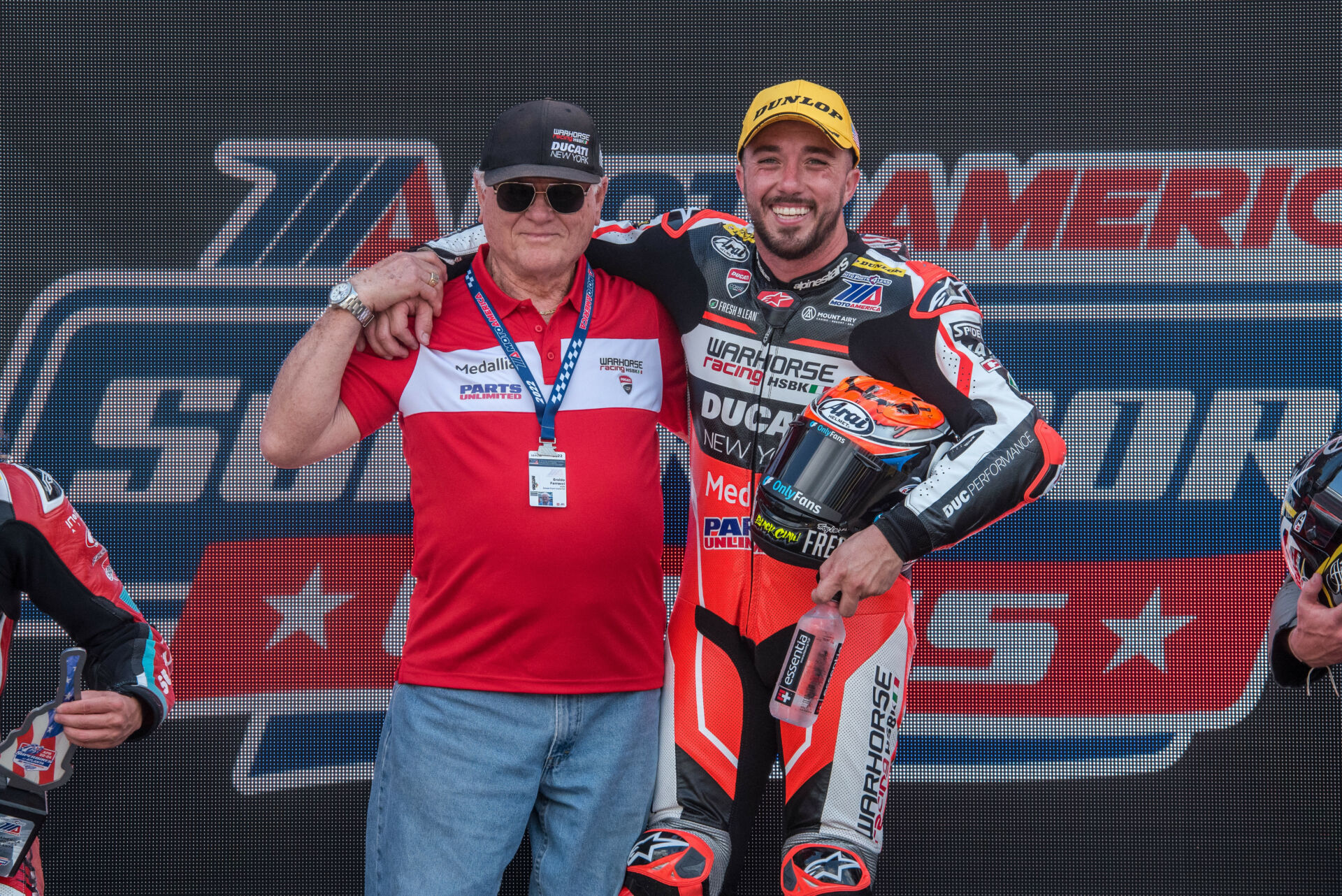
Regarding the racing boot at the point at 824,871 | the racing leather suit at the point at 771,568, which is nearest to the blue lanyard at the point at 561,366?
the racing leather suit at the point at 771,568

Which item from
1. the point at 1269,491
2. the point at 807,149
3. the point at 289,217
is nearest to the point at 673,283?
the point at 807,149

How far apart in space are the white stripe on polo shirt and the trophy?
0.86 m

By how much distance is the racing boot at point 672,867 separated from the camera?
6.99ft

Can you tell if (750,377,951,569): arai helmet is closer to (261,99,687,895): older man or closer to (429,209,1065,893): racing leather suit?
(429,209,1065,893): racing leather suit

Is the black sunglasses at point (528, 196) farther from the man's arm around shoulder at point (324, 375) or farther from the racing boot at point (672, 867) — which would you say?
the racing boot at point (672, 867)

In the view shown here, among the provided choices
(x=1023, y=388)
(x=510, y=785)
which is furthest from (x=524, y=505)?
(x=1023, y=388)

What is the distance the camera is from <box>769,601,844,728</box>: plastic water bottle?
83.0 inches

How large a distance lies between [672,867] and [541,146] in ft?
4.73

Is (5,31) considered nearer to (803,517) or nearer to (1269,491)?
(803,517)

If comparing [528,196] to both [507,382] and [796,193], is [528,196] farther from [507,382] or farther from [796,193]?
[796,193]

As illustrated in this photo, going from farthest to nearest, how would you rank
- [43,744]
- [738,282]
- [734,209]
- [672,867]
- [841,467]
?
[734,209] → [738,282] → [43,744] → [672,867] → [841,467]

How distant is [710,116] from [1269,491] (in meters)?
1.87

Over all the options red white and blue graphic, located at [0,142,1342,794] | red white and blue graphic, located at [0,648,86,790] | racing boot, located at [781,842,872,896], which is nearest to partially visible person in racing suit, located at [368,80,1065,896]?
racing boot, located at [781,842,872,896]

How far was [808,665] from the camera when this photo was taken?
211 cm
